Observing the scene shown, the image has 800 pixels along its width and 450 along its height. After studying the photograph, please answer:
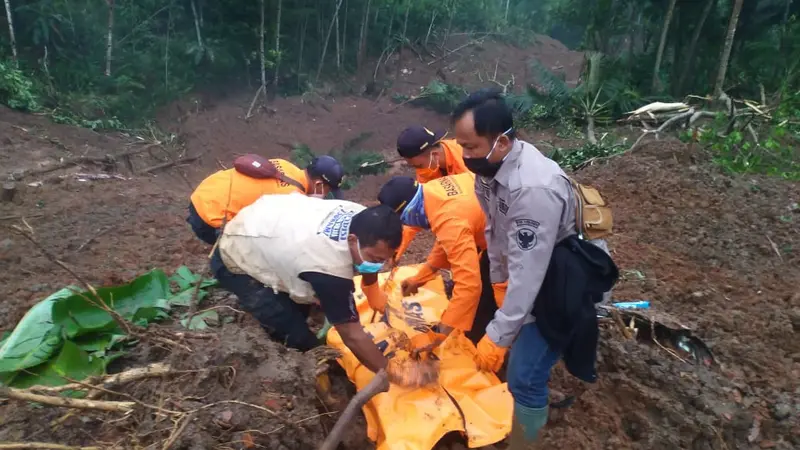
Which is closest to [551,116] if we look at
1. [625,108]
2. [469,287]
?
[625,108]

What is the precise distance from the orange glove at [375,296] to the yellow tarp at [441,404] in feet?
0.55

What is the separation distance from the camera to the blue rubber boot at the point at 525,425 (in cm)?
222

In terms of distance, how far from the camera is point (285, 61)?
14664mm

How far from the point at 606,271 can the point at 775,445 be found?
4.27 feet

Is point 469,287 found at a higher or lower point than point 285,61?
higher

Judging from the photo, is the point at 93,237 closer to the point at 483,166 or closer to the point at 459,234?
the point at 459,234

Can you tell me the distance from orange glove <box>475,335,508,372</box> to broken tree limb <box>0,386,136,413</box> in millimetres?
1444

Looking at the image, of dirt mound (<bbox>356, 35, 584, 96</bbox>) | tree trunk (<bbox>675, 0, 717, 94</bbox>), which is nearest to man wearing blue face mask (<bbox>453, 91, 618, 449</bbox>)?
tree trunk (<bbox>675, 0, 717, 94</bbox>)

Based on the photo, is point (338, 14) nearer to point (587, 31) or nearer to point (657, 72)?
point (587, 31)

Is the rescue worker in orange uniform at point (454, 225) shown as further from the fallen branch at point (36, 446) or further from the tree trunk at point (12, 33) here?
the tree trunk at point (12, 33)

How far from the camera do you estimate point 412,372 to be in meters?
2.52

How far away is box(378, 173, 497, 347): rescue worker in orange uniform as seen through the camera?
99.9 inches

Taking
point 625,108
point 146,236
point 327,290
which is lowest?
point 146,236

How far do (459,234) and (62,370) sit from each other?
1718 mm
